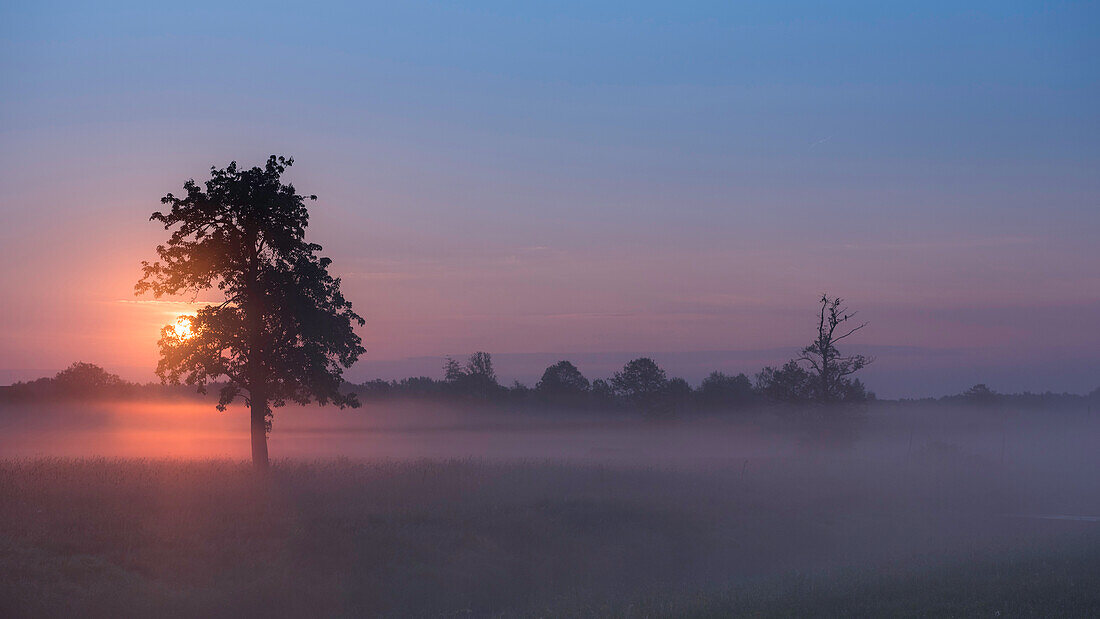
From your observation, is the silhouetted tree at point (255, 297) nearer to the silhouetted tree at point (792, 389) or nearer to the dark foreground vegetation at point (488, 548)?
the dark foreground vegetation at point (488, 548)

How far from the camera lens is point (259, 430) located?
103 feet

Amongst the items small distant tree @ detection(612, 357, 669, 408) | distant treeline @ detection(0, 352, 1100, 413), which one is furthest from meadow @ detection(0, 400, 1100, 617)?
small distant tree @ detection(612, 357, 669, 408)

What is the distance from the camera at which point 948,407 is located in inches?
5027

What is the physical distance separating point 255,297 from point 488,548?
42.4ft

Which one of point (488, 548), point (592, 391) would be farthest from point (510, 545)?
point (592, 391)

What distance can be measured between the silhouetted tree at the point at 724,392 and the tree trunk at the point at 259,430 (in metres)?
80.9

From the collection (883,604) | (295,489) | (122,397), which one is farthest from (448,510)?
(122,397)

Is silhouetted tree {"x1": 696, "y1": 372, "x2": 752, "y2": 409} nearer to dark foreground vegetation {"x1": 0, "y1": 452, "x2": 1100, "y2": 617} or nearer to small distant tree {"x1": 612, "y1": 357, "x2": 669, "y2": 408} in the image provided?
small distant tree {"x1": 612, "y1": 357, "x2": 669, "y2": 408}

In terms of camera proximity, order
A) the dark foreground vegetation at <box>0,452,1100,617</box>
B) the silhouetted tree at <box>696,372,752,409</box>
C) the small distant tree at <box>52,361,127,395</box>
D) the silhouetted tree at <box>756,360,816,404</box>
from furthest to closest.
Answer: the silhouetted tree at <box>696,372,752,409</box> → the small distant tree at <box>52,361,127,395</box> → the silhouetted tree at <box>756,360,816,404</box> → the dark foreground vegetation at <box>0,452,1100,617</box>

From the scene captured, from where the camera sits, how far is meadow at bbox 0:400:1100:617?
1795cm

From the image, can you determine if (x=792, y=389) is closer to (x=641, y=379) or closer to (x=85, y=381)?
(x=641, y=379)

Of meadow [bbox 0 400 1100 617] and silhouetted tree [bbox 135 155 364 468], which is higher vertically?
silhouetted tree [bbox 135 155 364 468]

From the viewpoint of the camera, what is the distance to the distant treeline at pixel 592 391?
6550 cm

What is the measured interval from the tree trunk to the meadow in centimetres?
88
